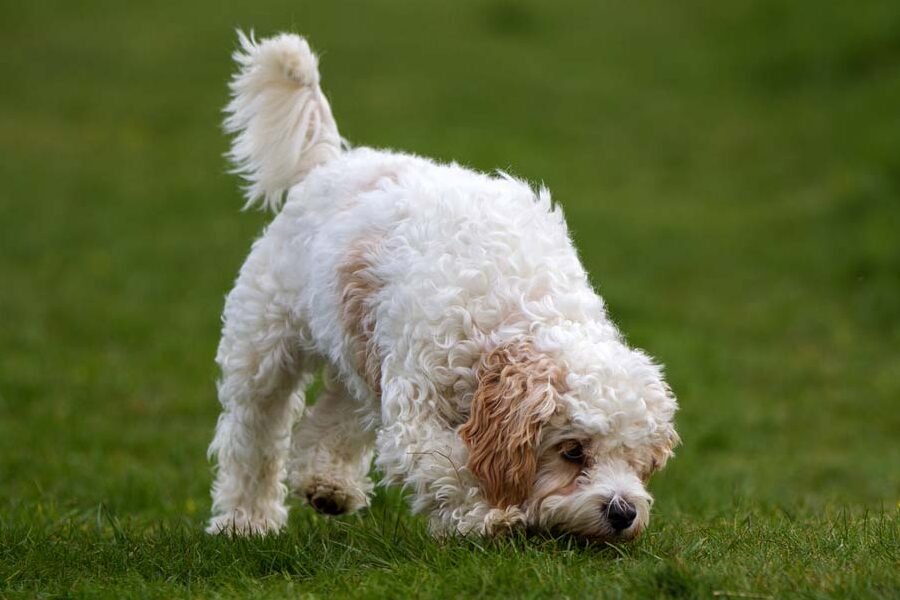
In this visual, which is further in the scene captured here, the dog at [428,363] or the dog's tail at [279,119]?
the dog's tail at [279,119]

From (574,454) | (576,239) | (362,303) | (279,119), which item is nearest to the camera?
(574,454)

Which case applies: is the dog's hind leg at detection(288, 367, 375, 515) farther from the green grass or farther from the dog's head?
the dog's head

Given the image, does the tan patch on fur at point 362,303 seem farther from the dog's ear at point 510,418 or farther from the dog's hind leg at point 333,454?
the dog's hind leg at point 333,454

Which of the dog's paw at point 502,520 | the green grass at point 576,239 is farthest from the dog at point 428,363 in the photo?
the green grass at point 576,239

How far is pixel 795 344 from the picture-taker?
14.0m

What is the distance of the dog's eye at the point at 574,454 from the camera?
5.09 metres

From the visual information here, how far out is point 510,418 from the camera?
4977mm

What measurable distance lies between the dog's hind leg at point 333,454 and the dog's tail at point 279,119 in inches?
42.7

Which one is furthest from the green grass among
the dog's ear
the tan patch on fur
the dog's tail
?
the dog's tail

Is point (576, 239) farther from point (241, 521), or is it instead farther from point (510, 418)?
point (510, 418)

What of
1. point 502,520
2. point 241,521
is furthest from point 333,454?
point 502,520

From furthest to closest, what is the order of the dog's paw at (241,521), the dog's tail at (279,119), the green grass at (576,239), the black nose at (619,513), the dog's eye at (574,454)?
the dog's tail at (279,119) < the dog's paw at (241,521) < the green grass at (576,239) < the dog's eye at (574,454) < the black nose at (619,513)

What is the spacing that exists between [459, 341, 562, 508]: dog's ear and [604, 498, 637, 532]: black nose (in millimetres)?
313

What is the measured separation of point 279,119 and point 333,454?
1.82 metres
